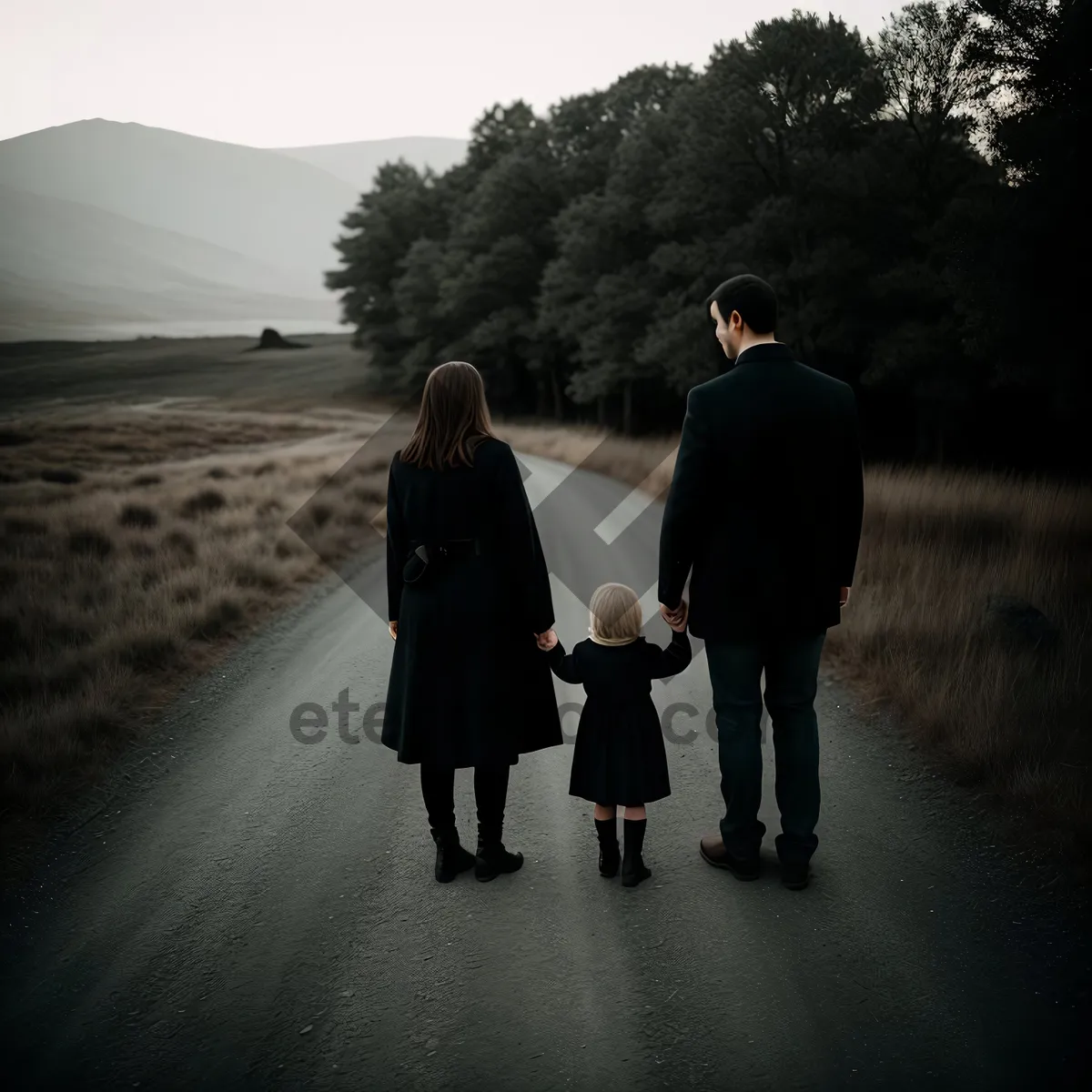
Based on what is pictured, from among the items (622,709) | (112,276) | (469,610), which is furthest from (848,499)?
(112,276)

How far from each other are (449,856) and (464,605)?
1062mm

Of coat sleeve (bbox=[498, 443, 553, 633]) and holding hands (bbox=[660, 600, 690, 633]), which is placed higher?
coat sleeve (bbox=[498, 443, 553, 633])

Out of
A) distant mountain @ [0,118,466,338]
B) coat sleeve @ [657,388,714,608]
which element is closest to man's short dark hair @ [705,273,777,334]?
coat sleeve @ [657,388,714,608]

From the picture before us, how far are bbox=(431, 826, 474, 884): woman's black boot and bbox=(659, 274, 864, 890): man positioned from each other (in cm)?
112

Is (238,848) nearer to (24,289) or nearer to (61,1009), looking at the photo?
(61,1009)

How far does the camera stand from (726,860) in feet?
10.9

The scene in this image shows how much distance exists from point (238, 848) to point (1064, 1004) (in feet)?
10.2

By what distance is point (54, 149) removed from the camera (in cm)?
789

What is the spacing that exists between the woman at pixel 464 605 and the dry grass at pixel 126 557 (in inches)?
82.8

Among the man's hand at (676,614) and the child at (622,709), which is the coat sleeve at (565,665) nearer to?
the child at (622,709)

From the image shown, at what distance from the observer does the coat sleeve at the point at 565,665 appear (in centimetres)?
312

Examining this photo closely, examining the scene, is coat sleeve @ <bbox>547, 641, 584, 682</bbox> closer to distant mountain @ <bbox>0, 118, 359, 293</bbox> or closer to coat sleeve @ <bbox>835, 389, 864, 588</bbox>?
coat sleeve @ <bbox>835, 389, 864, 588</bbox>

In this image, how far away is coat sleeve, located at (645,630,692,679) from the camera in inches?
122

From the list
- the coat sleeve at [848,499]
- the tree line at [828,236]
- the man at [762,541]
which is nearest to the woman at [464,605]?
the man at [762,541]
